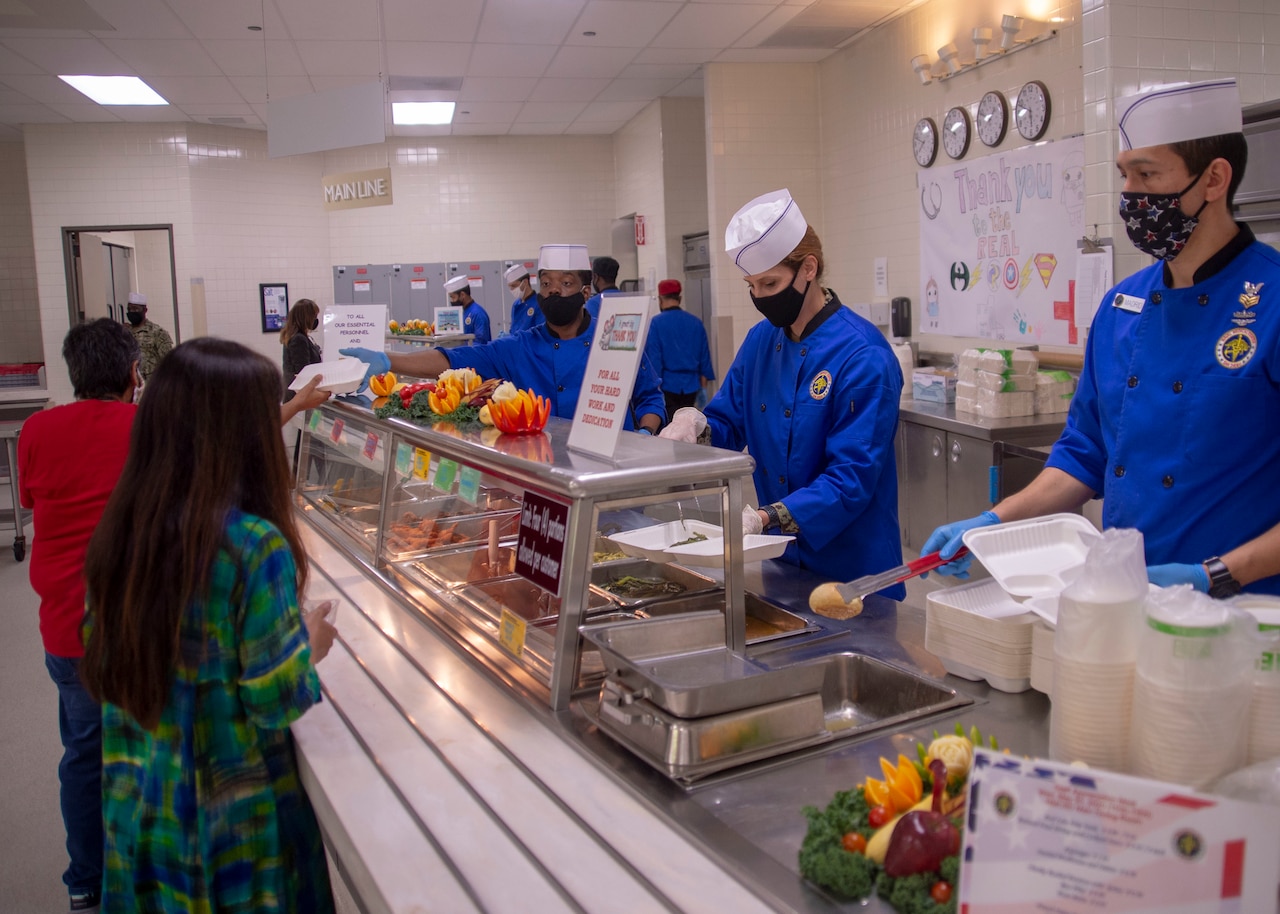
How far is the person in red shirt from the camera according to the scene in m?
2.65

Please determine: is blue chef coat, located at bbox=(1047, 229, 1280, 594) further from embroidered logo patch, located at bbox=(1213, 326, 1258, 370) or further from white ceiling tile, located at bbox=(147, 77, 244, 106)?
white ceiling tile, located at bbox=(147, 77, 244, 106)

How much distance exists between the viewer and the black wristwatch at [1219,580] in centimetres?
162

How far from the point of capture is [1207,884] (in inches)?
32.9

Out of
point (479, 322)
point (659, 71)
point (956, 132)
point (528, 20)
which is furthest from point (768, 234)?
point (479, 322)

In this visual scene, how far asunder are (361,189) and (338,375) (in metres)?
3.51

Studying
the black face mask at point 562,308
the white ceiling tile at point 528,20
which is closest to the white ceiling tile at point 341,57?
the white ceiling tile at point 528,20

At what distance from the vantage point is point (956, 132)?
6465 mm

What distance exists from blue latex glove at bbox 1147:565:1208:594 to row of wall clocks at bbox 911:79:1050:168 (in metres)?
4.73

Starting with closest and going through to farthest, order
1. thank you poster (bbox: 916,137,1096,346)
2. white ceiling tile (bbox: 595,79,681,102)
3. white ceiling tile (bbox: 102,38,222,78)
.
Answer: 1. thank you poster (bbox: 916,137,1096,346)
2. white ceiling tile (bbox: 102,38,222,78)
3. white ceiling tile (bbox: 595,79,681,102)

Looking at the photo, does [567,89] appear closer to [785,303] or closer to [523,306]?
[523,306]

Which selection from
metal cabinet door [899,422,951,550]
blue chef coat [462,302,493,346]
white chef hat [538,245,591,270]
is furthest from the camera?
blue chef coat [462,302,493,346]

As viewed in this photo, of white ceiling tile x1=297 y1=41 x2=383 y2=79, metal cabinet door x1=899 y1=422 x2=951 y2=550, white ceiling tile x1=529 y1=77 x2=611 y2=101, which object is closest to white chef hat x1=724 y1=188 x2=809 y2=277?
metal cabinet door x1=899 y1=422 x2=951 y2=550

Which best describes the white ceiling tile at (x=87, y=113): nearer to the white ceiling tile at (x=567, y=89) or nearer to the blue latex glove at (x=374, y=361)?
the white ceiling tile at (x=567, y=89)

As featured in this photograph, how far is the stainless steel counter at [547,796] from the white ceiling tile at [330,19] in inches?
230
